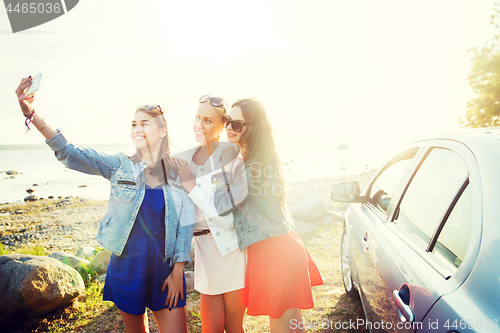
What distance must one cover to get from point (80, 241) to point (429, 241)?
10117mm

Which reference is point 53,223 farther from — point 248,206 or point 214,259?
point 248,206

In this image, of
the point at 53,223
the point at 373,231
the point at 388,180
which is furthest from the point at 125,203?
the point at 53,223

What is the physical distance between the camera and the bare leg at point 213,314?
204cm

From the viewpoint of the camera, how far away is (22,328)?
9.59ft

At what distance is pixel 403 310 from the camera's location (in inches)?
55.2

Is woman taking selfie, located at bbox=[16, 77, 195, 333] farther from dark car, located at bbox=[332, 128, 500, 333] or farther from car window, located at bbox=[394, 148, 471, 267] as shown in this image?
car window, located at bbox=[394, 148, 471, 267]

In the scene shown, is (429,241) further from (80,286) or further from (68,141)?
(80,286)

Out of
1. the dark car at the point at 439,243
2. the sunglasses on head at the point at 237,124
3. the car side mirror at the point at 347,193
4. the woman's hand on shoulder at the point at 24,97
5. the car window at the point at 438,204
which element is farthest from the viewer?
the car side mirror at the point at 347,193

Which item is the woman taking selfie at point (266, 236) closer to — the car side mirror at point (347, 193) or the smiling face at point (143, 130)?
the smiling face at point (143, 130)

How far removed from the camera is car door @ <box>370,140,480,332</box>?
1254 mm

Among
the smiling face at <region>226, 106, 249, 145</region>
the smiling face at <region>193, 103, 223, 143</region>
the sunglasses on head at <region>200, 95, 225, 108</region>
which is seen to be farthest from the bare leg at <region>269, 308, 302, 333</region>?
the sunglasses on head at <region>200, 95, 225, 108</region>

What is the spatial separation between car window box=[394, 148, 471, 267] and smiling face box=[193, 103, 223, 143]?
169 cm

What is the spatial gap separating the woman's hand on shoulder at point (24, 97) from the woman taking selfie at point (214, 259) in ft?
3.30

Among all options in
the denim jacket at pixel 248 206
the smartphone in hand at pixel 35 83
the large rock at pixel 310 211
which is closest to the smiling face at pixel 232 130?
the denim jacket at pixel 248 206
